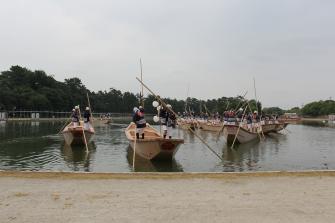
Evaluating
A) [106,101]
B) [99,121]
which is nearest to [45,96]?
[99,121]

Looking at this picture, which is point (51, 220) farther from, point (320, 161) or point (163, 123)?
point (320, 161)

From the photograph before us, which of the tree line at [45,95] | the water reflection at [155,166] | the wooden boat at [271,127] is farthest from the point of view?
the tree line at [45,95]

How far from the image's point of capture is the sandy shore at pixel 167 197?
312 inches

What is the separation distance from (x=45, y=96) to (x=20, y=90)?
642 centimetres

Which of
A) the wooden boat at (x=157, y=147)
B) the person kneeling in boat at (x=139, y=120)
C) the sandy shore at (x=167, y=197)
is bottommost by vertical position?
the sandy shore at (x=167, y=197)

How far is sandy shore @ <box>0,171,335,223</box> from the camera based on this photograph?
7.92 m

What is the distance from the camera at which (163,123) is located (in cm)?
1991

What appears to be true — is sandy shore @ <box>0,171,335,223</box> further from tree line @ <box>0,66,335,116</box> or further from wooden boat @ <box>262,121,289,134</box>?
tree line @ <box>0,66,335,116</box>

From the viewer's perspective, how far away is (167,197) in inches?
377

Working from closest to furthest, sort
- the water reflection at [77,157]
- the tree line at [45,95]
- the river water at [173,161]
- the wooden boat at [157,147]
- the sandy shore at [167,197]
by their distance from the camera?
the sandy shore at [167,197] < the river water at [173,161] < the water reflection at [77,157] < the wooden boat at [157,147] < the tree line at [45,95]

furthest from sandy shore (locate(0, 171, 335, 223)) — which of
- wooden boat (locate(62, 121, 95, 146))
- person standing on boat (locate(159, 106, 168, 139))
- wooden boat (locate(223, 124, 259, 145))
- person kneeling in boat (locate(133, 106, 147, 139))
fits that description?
wooden boat (locate(223, 124, 259, 145))

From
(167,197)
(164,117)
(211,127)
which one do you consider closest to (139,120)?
(164,117)

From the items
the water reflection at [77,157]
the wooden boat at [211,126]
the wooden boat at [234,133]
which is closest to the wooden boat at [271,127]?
the wooden boat at [211,126]

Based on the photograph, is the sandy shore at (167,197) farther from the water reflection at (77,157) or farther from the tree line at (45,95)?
the tree line at (45,95)
